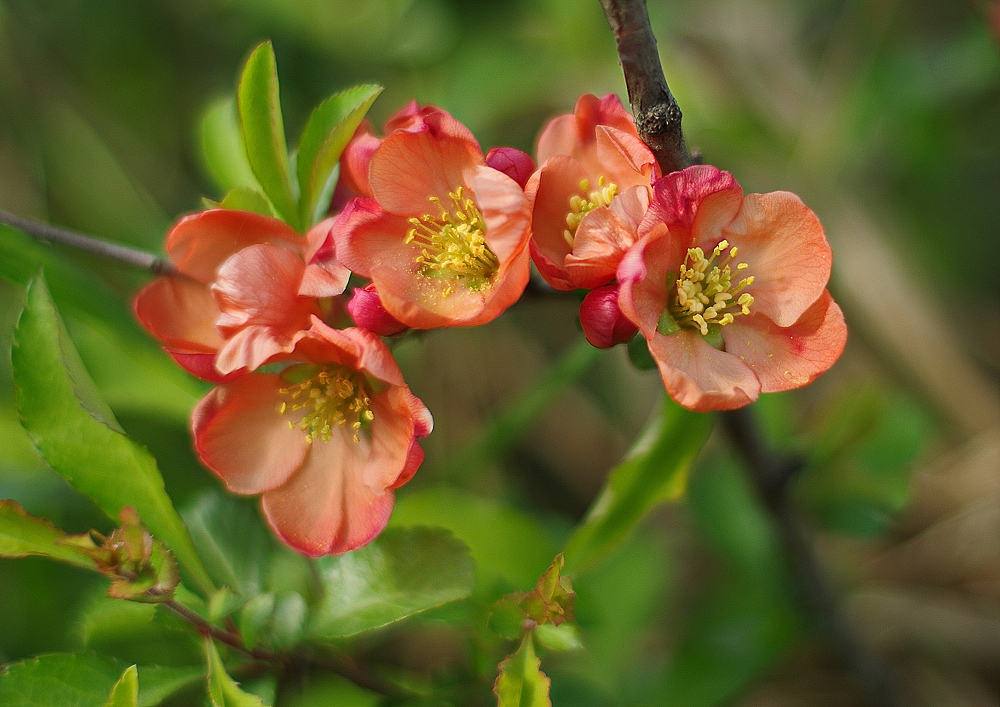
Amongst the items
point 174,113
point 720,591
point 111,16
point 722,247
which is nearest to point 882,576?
point 720,591

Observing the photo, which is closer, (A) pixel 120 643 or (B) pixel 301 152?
(B) pixel 301 152

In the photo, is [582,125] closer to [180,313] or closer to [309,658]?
[180,313]

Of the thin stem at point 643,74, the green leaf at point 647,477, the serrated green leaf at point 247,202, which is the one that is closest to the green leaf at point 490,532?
the green leaf at point 647,477

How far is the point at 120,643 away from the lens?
1413mm

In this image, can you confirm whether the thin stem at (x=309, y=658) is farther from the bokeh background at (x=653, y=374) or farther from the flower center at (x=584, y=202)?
the flower center at (x=584, y=202)

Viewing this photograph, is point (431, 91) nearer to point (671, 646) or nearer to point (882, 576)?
point (671, 646)

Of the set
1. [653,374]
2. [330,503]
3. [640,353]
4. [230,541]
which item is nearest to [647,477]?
[640,353]

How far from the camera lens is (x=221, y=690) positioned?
2.83 feet

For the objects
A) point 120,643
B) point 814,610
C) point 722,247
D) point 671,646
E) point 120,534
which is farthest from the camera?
point 671,646

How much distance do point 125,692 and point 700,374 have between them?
0.69m

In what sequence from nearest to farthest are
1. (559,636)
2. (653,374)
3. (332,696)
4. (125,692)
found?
(125,692), (559,636), (332,696), (653,374)

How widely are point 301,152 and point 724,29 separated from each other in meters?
2.01

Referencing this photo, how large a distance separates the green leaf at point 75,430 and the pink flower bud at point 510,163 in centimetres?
52

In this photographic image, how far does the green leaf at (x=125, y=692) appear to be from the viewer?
0.79m
